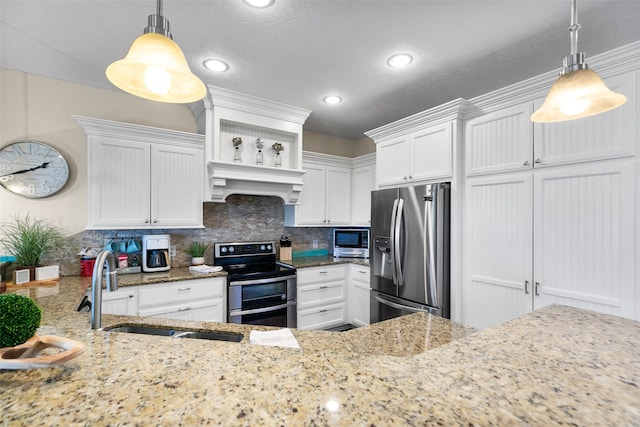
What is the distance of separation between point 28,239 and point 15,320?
2186 millimetres

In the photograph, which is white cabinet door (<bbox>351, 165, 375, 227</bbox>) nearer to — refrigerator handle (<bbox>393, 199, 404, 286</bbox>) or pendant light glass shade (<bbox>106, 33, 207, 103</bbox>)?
refrigerator handle (<bbox>393, 199, 404, 286</bbox>)

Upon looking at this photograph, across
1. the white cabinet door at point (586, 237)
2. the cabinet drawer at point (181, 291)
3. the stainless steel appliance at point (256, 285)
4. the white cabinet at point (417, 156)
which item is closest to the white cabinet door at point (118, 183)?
the cabinet drawer at point (181, 291)

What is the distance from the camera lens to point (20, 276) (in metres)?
2.17

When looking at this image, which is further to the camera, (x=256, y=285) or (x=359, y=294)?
(x=359, y=294)

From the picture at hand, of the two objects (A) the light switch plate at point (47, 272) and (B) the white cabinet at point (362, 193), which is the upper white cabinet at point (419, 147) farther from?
(A) the light switch plate at point (47, 272)

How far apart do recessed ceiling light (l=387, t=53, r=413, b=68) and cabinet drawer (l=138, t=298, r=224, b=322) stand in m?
2.53

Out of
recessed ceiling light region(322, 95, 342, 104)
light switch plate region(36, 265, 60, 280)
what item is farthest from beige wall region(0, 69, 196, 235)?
recessed ceiling light region(322, 95, 342, 104)

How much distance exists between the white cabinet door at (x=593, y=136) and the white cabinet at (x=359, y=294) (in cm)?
207

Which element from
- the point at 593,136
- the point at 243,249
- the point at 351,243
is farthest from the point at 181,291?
the point at 593,136

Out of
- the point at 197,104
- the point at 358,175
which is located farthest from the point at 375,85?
the point at 197,104

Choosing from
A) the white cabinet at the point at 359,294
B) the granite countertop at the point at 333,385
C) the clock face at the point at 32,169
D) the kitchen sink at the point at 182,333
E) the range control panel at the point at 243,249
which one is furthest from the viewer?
the white cabinet at the point at 359,294

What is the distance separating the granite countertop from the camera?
1.73ft

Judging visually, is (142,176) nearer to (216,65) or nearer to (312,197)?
(216,65)

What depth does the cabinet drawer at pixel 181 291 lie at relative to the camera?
2.47 meters
